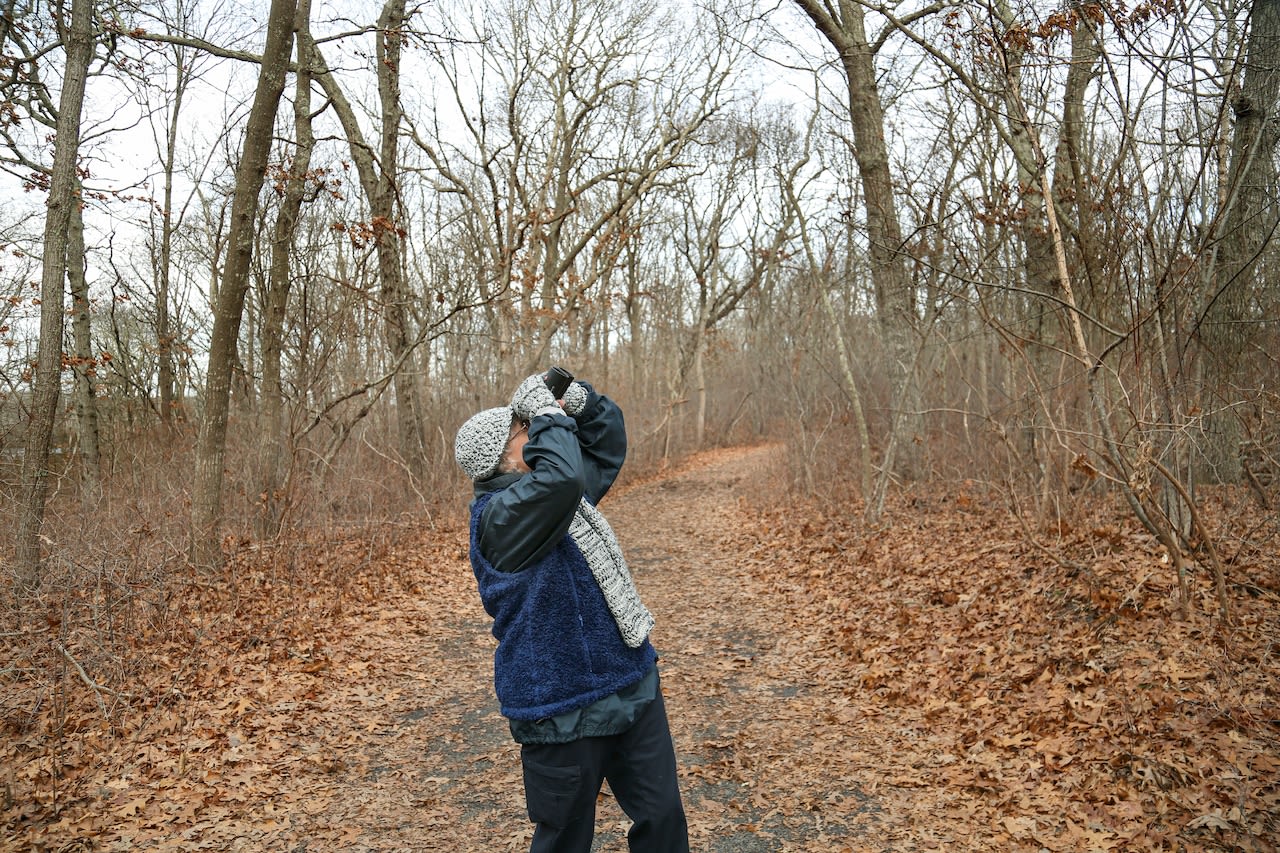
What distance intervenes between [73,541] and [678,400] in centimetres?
1667

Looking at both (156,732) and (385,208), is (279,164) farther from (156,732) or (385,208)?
(156,732)

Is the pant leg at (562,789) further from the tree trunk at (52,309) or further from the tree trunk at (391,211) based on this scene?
the tree trunk at (391,211)

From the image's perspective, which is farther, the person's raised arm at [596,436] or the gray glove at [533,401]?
the person's raised arm at [596,436]

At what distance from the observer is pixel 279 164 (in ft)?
32.3

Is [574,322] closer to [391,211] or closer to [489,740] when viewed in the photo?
[391,211]

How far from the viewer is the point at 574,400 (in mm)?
2857

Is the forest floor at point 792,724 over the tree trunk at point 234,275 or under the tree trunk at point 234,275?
under

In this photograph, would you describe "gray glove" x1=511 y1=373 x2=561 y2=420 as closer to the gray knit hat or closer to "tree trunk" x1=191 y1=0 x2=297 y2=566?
the gray knit hat

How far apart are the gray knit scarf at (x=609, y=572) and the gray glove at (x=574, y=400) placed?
1.09 ft

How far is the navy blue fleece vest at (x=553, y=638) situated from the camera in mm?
2518

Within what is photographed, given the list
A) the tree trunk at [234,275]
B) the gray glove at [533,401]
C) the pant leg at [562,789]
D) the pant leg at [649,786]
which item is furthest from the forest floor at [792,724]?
the gray glove at [533,401]

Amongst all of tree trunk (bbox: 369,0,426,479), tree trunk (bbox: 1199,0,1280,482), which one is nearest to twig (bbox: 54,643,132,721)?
tree trunk (bbox: 1199,0,1280,482)

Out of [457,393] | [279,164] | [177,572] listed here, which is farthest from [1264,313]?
[457,393]

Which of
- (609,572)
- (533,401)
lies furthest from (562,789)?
(533,401)
